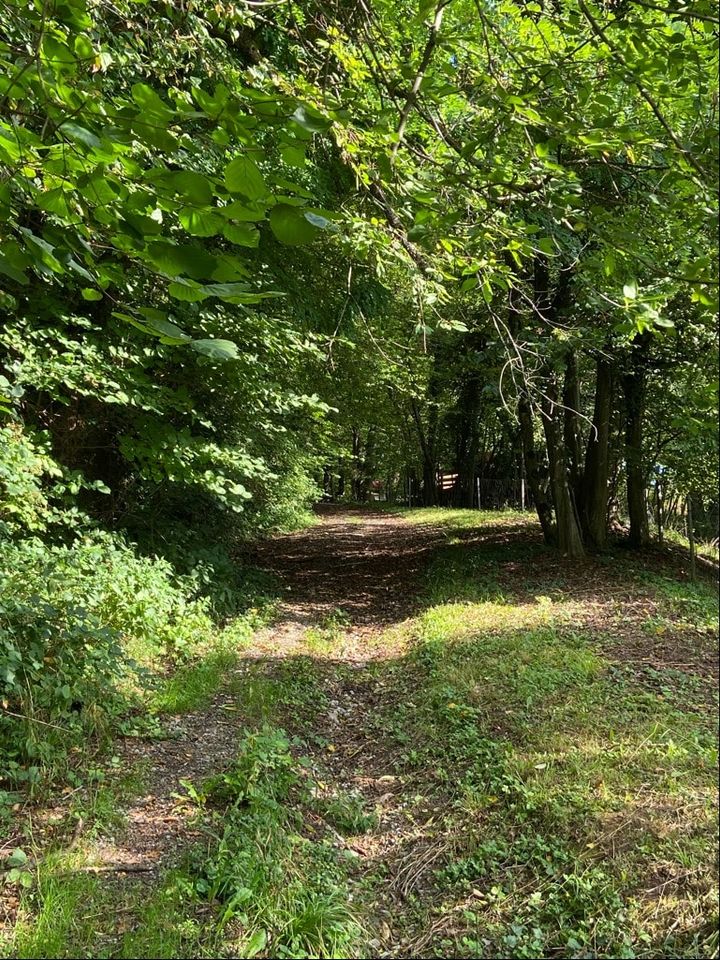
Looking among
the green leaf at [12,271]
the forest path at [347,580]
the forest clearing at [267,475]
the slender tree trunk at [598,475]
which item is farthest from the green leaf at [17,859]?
the slender tree trunk at [598,475]

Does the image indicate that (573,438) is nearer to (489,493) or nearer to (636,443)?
(636,443)

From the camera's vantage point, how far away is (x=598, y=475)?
32.6 ft

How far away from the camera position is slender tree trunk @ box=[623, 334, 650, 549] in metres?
9.44

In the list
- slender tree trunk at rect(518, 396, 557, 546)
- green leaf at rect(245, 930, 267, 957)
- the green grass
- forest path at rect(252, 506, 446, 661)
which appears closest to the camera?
green leaf at rect(245, 930, 267, 957)

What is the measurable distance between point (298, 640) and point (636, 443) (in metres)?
6.28

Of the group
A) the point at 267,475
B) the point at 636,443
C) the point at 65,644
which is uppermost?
the point at 636,443

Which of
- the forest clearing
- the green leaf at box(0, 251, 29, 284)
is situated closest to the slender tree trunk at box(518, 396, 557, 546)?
the forest clearing

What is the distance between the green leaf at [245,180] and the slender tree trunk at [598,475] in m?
9.29

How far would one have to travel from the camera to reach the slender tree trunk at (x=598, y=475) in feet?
31.6

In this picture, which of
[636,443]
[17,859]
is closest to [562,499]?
[636,443]

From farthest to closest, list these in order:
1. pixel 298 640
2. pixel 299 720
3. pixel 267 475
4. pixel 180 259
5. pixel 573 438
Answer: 1. pixel 573 438
2. pixel 298 640
3. pixel 267 475
4. pixel 299 720
5. pixel 180 259

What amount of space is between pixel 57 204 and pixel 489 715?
430cm

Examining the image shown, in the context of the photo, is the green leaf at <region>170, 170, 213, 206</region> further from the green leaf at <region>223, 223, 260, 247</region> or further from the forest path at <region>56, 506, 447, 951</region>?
the forest path at <region>56, 506, 447, 951</region>

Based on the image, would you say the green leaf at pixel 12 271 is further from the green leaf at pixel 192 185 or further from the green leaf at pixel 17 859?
the green leaf at pixel 17 859
